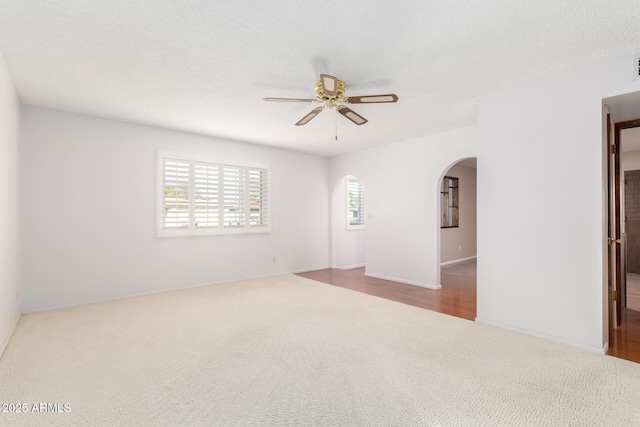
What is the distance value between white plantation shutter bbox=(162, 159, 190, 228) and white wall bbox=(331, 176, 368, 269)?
3187mm

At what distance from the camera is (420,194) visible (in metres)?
5.20

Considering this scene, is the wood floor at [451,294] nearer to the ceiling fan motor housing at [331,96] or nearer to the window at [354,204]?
the window at [354,204]

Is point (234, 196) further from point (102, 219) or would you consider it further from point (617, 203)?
point (617, 203)

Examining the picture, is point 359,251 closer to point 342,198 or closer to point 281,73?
point 342,198

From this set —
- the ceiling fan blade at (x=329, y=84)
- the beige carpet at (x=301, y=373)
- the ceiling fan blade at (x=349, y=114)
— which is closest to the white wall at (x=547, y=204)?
the beige carpet at (x=301, y=373)

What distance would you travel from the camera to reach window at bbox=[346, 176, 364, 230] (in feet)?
24.1

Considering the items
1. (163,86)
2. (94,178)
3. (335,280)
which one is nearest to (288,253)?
(335,280)

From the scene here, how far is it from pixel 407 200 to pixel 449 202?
2.58 m

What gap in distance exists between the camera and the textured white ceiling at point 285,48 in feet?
6.63

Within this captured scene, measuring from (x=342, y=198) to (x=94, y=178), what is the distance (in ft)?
15.5

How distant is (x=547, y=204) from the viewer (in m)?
2.95

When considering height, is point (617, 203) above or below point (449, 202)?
below

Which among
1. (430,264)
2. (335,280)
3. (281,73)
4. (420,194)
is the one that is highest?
(281,73)

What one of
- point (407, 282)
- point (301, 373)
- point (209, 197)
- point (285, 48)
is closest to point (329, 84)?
point (285, 48)
